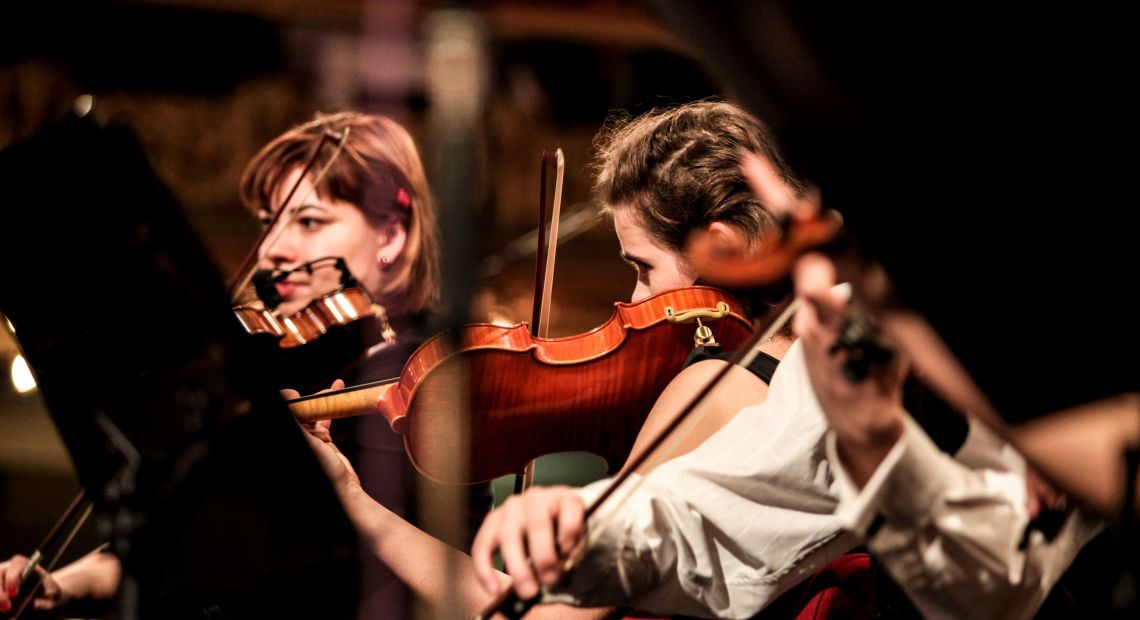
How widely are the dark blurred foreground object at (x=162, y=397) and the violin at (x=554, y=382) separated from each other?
17.7 inches

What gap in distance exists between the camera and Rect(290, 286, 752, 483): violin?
1.68 metres

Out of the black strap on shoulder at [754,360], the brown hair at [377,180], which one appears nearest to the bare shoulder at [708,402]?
the black strap on shoulder at [754,360]

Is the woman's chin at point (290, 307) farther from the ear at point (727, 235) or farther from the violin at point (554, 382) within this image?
the ear at point (727, 235)

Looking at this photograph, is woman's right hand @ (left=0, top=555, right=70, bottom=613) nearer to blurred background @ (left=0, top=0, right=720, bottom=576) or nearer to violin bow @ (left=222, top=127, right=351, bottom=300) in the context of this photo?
violin bow @ (left=222, top=127, right=351, bottom=300)

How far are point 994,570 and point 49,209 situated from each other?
1056 mm

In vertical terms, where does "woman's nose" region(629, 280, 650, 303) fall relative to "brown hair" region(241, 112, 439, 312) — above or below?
below

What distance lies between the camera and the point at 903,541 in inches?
38.2

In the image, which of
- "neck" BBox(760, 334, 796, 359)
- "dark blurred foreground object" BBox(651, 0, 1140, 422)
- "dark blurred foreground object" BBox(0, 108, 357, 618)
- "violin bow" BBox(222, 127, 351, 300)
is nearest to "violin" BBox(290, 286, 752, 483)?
"neck" BBox(760, 334, 796, 359)

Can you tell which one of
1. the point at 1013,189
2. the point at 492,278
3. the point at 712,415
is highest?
the point at 1013,189

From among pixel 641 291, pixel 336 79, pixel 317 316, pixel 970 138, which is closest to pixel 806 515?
pixel 641 291

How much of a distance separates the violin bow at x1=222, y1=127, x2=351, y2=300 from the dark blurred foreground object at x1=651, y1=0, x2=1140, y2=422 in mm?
1634

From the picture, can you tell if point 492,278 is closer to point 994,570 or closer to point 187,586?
point 187,586

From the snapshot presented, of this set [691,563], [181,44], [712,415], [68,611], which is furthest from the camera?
[181,44]

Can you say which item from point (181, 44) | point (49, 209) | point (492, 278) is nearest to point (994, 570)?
point (49, 209)
